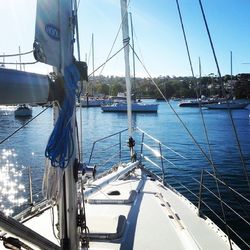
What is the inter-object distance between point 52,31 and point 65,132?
849 millimetres

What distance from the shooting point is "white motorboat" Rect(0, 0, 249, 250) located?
2973 millimetres

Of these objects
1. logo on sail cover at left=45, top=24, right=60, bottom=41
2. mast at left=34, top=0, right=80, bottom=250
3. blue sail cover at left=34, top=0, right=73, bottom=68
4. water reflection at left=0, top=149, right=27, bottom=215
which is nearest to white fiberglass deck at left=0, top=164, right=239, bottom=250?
mast at left=34, top=0, right=80, bottom=250

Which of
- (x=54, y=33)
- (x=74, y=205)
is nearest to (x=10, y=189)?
(x=74, y=205)

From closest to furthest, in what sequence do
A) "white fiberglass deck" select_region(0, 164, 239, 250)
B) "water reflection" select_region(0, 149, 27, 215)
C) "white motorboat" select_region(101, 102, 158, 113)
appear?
"white fiberglass deck" select_region(0, 164, 239, 250) < "water reflection" select_region(0, 149, 27, 215) < "white motorboat" select_region(101, 102, 158, 113)

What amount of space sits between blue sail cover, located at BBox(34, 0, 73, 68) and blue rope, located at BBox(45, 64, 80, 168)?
0.47 ft

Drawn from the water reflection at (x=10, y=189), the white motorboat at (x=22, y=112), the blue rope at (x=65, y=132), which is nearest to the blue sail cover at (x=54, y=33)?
the blue rope at (x=65, y=132)

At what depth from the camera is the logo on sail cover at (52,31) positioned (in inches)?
119

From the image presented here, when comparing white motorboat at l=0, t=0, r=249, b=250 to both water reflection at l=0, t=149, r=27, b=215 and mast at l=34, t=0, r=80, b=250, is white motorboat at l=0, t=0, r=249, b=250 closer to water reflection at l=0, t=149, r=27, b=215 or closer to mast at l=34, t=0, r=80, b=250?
mast at l=34, t=0, r=80, b=250

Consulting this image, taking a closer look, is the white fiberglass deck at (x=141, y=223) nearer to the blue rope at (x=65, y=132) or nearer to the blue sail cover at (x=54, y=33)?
the blue rope at (x=65, y=132)

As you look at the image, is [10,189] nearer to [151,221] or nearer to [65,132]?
[151,221]

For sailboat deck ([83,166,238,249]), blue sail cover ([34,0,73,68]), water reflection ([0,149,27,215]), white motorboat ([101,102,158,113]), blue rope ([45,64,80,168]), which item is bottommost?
water reflection ([0,149,27,215])

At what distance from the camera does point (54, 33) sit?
312 cm

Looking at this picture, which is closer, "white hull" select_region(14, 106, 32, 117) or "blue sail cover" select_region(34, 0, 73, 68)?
"blue sail cover" select_region(34, 0, 73, 68)

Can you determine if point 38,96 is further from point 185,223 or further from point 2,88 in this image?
point 185,223
